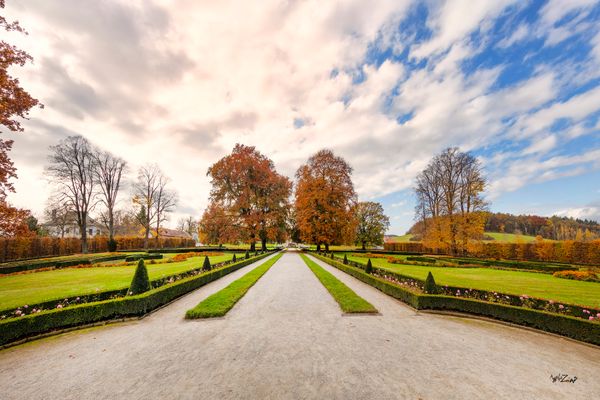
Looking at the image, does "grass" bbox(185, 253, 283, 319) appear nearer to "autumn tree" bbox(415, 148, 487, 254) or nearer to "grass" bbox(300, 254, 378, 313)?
"grass" bbox(300, 254, 378, 313)

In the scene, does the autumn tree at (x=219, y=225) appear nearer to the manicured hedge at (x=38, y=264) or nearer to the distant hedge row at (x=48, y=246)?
the manicured hedge at (x=38, y=264)

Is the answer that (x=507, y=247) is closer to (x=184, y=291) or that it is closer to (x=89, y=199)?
(x=184, y=291)

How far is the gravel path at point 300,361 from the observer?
3.67 meters

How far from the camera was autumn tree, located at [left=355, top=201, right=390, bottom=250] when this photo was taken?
142ft

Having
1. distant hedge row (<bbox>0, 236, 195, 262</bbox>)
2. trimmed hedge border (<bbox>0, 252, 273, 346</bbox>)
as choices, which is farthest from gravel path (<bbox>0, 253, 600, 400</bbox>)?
distant hedge row (<bbox>0, 236, 195, 262</bbox>)

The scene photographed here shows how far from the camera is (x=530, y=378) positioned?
4.06 m

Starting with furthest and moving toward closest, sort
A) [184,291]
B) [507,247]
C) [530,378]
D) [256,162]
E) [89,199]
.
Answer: [256,162], [507,247], [89,199], [184,291], [530,378]

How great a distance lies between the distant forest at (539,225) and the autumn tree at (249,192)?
6857cm

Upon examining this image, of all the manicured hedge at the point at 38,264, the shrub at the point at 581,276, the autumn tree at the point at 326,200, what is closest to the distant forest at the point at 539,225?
the autumn tree at the point at 326,200

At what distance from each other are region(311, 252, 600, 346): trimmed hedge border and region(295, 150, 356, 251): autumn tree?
21.5 m

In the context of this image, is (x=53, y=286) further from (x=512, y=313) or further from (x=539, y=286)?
(x=539, y=286)

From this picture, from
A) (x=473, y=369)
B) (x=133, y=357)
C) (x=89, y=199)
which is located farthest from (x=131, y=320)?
(x=89, y=199)

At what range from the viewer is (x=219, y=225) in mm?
32969

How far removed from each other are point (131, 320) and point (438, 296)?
9.98 metres
